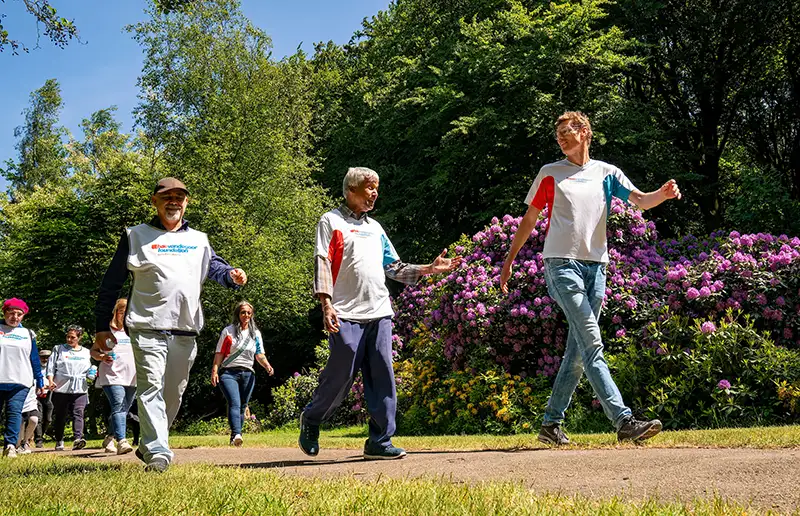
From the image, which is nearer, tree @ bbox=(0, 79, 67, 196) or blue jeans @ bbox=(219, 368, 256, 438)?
blue jeans @ bbox=(219, 368, 256, 438)

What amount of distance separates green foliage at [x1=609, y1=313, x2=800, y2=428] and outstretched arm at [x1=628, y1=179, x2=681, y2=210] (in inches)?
143

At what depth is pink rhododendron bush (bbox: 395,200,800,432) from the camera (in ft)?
30.4

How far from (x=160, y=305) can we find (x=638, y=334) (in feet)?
21.7

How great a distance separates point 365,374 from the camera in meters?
6.30

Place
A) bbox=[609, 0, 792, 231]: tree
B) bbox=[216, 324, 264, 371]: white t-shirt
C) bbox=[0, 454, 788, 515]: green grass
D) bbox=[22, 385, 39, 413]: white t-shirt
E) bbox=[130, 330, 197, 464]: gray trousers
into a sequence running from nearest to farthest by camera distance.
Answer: bbox=[0, 454, 788, 515]: green grass, bbox=[130, 330, 197, 464]: gray trousers, bbox=[216, 324, 264, 371]: white t-shirt, bbox=[22, 385, 39, 413]: white t-shirt, bbox=[609, 0, 792, 231]: tree

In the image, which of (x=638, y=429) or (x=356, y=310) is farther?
(x=356, y=310)

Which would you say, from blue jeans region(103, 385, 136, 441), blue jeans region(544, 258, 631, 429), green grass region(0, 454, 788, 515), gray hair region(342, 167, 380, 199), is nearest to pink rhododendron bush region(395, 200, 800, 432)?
blue jeans region(544, 258, 631, 429)

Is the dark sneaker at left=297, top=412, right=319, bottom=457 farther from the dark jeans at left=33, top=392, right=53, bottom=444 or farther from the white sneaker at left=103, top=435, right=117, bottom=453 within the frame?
the dark jeans at left=33, top=392, right=53, bottom=444

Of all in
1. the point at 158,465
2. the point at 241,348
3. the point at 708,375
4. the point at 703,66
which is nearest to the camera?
the point at 158,465

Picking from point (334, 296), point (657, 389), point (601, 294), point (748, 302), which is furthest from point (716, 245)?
point (334, 296)

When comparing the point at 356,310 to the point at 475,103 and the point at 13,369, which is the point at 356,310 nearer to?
the point at 13,369

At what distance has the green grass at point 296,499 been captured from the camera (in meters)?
3.34

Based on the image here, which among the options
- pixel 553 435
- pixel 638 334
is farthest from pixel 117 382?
pixel 638 334

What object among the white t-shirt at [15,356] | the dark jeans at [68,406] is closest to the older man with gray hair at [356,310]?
the white t-shirt at [15,356]
